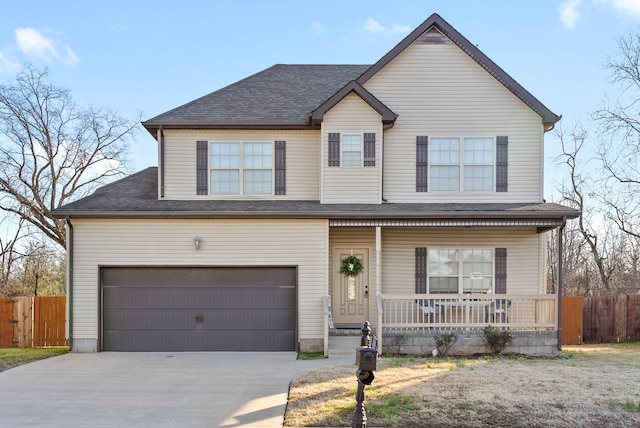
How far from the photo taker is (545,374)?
30.5ft

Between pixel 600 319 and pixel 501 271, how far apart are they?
539 centimetres

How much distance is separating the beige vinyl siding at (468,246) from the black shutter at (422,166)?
120 cm

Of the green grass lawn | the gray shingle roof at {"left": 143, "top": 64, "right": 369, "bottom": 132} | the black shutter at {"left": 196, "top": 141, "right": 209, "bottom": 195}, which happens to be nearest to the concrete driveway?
the green grass lawn

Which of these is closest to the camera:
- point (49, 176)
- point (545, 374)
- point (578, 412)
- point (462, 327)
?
point (578, 412)

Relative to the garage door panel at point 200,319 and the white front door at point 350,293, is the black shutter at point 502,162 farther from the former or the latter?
the garage door panel at point 200,319

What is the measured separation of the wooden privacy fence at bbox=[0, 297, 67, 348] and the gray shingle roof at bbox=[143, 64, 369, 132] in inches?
237

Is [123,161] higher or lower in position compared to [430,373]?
higher

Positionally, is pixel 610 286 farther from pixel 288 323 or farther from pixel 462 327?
pixel 288 323

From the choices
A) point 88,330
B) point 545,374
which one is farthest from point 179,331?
point 545,374

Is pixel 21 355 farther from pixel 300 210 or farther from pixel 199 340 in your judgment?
pixel 300 210

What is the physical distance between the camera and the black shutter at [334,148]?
1290cm

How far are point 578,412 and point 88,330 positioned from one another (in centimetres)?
1069

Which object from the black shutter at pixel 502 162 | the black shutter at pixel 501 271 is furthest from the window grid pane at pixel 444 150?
the black shutter at pixel 501 271

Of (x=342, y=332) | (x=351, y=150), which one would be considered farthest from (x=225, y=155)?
(x=342, y=332)
